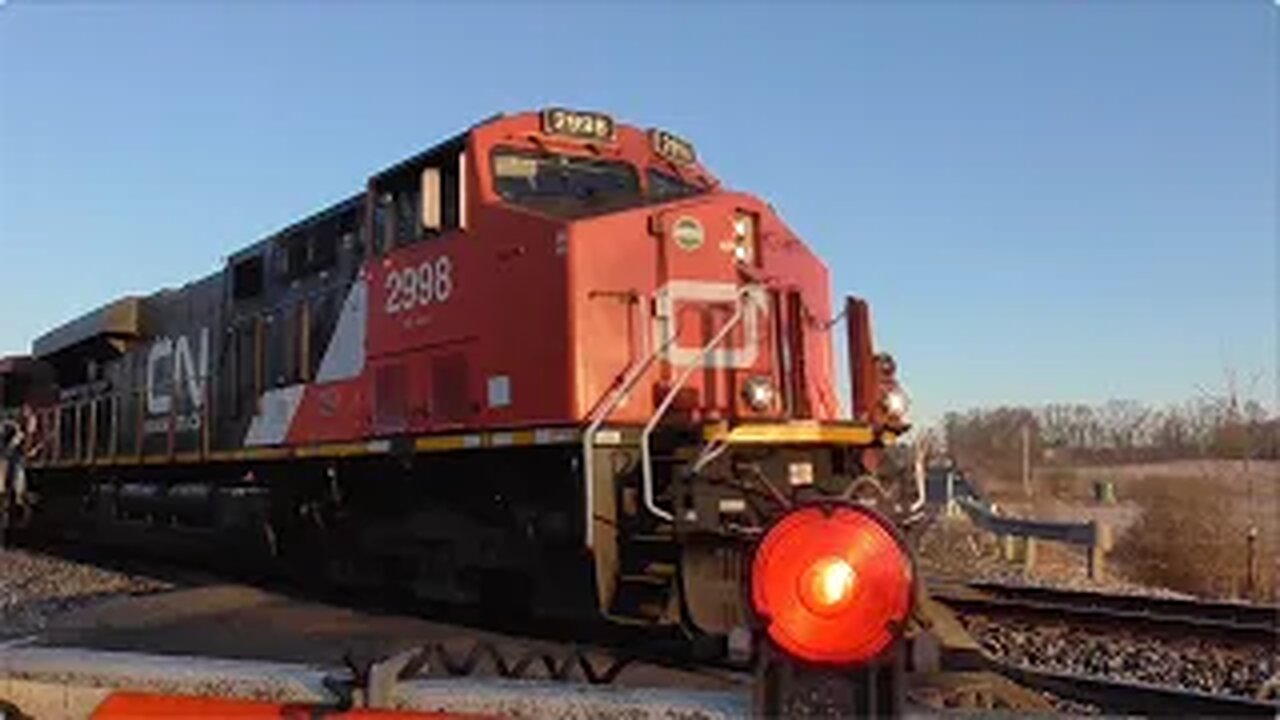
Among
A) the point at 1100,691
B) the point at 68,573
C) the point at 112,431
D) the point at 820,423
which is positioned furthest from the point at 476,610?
the point at 112,431

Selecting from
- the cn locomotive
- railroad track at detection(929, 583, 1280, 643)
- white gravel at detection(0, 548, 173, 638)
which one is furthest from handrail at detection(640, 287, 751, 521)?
white gravel at detection(0, 548, 173, 638)

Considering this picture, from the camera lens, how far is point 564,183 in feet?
31.8

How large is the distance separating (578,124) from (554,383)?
273 cm

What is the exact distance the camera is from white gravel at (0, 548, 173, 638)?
1035cm

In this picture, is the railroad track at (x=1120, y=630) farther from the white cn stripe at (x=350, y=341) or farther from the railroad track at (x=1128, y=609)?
the white cn stripe at (x=350, y=341)

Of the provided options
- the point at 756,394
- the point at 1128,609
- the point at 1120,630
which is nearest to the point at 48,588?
the point at 756,394

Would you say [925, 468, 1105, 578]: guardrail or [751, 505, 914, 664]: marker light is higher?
[751, 505, 914, 664]: marker light

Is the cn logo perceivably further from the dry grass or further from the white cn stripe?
the dry grass

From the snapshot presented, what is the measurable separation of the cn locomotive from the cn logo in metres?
2.51

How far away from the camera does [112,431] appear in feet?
58.1

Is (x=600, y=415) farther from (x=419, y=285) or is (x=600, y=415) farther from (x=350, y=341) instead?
(x=350, y=341)

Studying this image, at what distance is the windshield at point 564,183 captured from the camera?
9.29 metres

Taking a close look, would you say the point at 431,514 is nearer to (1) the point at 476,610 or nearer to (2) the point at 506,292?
(1) the point at 476,610

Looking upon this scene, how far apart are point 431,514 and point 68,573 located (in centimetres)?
842
